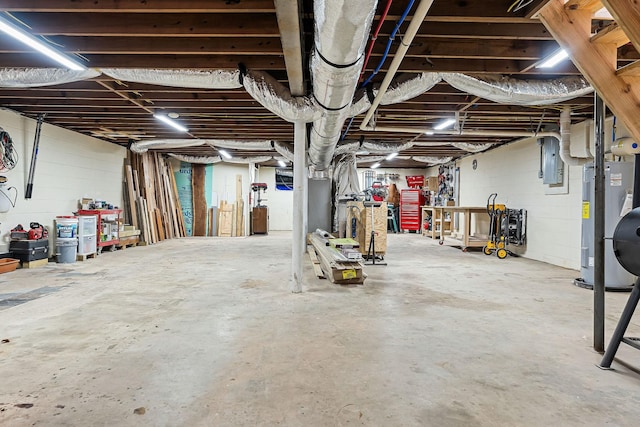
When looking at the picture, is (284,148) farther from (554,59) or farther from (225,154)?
(554,59)

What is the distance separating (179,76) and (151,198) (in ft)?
19.9

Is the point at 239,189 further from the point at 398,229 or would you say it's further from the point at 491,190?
the point at 491,190

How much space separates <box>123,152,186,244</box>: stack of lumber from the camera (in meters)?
8.55

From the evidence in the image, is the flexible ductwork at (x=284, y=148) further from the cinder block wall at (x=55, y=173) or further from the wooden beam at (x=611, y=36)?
the wooden beam at (x=611, y=36)

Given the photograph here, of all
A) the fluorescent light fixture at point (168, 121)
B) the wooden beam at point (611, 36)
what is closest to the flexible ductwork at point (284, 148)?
the fluorescent light fixture at point (168, 121)

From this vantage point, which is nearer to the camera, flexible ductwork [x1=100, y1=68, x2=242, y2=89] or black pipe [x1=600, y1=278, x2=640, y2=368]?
black pipe [x1=600, y1=278, x2=640, y2=368]

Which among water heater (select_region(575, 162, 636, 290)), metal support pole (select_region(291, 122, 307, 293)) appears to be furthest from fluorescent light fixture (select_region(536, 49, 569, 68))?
metal support pole (select_region(291, 122, 307, 293))

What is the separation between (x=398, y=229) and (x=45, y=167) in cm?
975

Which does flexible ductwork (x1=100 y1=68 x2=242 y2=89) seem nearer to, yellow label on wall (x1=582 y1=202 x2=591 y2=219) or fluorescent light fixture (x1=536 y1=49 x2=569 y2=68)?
fluorescent light fixture (x1=536 y1=49 x2=569 y2=68)

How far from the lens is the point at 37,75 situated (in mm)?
3738

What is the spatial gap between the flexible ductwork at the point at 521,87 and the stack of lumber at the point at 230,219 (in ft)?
26.9

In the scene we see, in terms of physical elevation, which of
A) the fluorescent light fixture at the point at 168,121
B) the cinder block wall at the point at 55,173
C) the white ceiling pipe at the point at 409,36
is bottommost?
the cinder block wall at the point at 55,173

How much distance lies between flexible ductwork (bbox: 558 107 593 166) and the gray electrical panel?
67 centimetres

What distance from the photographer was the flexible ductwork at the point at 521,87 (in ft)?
12.4
